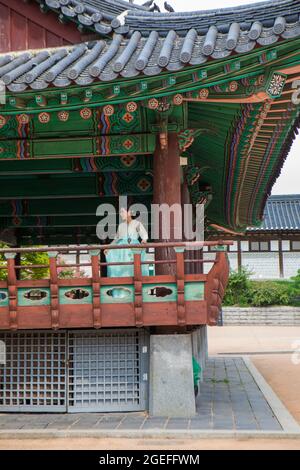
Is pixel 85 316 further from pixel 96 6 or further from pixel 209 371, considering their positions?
pixel 209 371

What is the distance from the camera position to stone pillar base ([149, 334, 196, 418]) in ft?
32.1

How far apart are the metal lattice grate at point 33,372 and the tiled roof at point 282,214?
37453 mm

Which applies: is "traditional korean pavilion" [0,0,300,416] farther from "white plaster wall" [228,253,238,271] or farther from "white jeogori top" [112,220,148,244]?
"white plaster wall" [228,253,238,271]

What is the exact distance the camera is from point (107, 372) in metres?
10.5

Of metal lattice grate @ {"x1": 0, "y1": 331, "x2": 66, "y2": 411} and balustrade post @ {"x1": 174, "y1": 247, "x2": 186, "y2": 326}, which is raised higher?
balustrade post @ {"x1": 174, "y1": 247, "x2": 186, "y2": 326}

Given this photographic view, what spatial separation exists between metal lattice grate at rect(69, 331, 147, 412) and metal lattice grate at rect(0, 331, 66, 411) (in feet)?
0.68

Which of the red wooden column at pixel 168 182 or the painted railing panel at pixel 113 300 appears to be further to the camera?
the red wooden column at pixel 168 182

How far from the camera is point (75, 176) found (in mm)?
13391

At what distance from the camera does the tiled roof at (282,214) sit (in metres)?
48.0

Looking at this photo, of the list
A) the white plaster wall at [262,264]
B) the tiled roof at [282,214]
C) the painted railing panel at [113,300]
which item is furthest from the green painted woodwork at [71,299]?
the white plaster wall at [262,264]

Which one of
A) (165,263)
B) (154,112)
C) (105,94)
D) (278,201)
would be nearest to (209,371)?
(165,263)

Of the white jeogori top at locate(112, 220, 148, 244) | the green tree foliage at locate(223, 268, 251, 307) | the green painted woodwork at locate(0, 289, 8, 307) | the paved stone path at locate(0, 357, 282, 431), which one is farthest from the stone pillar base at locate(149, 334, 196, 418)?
the green tree foliage at locate(223, 268, 251, 307)

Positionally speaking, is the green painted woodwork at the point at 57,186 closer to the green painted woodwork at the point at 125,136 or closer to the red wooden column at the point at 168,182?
the green painted woodwork at the point at 125,136

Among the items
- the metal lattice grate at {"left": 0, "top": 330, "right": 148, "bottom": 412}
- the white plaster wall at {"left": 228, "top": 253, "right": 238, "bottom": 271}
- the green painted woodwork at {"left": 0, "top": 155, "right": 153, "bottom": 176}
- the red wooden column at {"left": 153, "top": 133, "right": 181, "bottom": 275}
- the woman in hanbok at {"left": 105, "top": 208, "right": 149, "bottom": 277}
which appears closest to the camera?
the red wooden column at {"left": 153, "top": 133, "right": 181, "bottom": 275}
